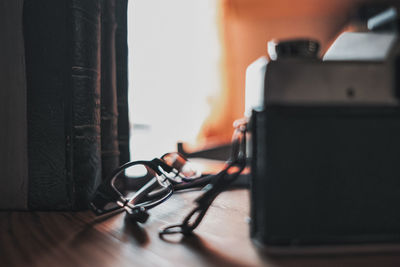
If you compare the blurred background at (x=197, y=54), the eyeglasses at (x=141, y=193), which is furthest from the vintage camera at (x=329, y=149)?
the blurred background at (x=197, y=54)

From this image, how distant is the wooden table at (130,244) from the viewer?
0.90 ft

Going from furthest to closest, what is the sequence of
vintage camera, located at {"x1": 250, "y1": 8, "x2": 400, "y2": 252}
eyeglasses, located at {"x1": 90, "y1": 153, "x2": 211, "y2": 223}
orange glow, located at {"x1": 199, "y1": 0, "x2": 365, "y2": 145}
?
orange glow, located at {"x1": 199, "y1": 0, "x2": 365, "y2": 145} < eyeglasses, located at {"x1": 90, "y1": 153, "x2": 211, "y2": 223} < vintage camera, located at {"x1": 250, "y1": 8, "x2": 400, "y2": 252}

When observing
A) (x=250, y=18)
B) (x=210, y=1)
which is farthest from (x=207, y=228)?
(x=250, y=18)

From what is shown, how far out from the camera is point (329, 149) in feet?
0.93

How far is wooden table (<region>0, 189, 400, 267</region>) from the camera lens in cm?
27

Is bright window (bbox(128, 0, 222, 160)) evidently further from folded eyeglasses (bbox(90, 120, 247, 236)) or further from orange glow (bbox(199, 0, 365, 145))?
folded eyeglasses (bbox(90, 120, 247, 236))

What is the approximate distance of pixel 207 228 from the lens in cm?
36

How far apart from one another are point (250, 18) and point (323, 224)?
2.46 m

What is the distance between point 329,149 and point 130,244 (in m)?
0.21

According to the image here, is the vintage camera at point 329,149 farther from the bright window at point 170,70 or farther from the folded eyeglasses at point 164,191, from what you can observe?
the bright window at point 170,70

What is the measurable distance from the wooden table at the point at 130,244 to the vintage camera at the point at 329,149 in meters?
0.02

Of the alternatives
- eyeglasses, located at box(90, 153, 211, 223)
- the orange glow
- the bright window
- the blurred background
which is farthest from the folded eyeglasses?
the orange glow

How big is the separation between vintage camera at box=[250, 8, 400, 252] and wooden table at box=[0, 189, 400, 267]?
0.8 inches

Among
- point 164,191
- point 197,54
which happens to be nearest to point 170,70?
point 197,54
